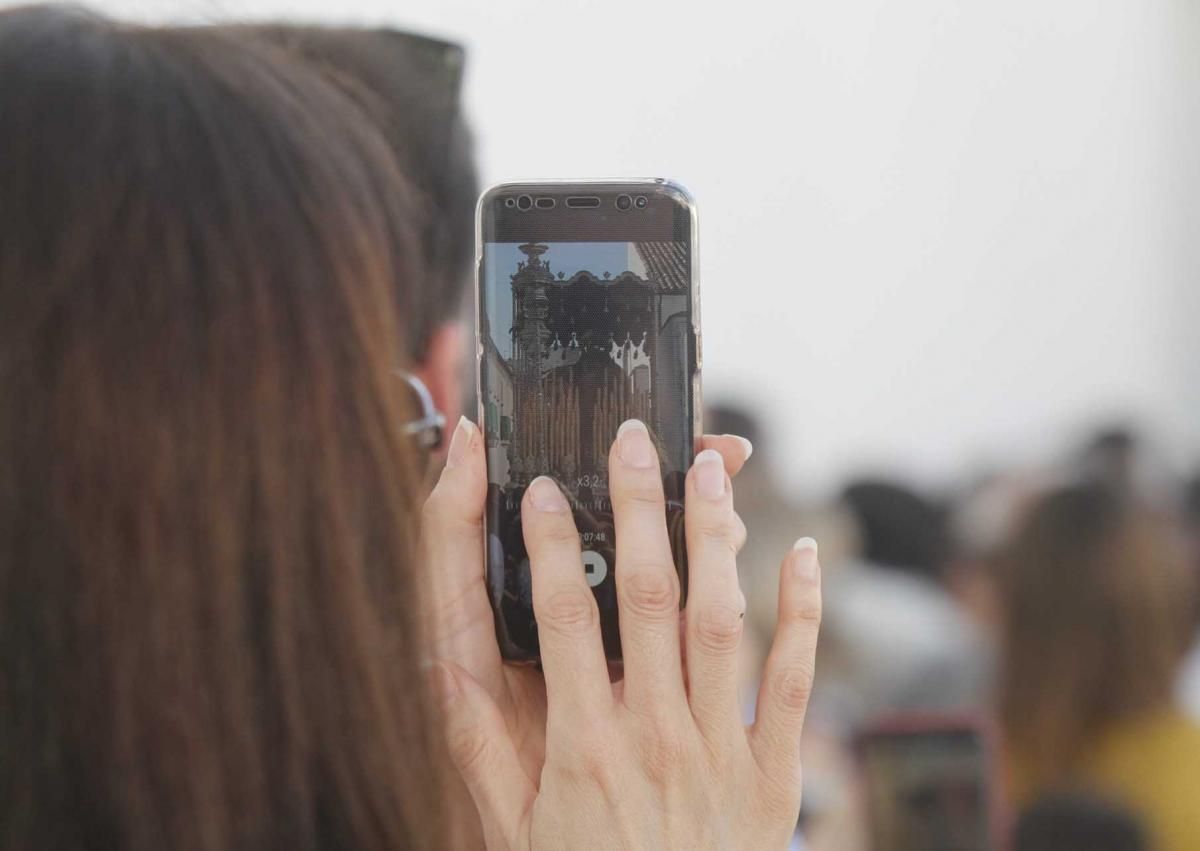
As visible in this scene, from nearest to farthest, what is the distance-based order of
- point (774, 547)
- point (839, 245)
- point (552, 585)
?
point (552, 585)
point (774, 547)
point (839, 245)

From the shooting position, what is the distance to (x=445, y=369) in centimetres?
84

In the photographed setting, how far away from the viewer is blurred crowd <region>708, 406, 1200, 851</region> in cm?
131

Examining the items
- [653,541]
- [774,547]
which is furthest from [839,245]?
[653,541]

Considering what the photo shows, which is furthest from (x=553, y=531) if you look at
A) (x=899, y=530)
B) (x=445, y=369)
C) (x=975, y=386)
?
(x=975, y=386)

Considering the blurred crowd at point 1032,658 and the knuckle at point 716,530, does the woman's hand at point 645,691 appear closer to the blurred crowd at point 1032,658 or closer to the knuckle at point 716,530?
the knuckle at point 716,530

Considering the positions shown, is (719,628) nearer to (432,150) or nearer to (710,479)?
(710,479)

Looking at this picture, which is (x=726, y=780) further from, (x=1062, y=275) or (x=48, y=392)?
(x=1062, y=275)

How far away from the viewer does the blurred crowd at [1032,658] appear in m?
1.31

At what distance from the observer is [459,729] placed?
549 millimetres

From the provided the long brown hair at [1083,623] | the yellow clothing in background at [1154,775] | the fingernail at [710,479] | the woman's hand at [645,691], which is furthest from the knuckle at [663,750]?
the long brown hair at [1083,623]

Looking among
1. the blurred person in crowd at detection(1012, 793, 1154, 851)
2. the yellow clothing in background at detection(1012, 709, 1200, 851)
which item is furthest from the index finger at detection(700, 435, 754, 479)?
the yellow clothing in background at detection(1012, 709, 1200, 851)

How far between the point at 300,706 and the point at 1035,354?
3409 millimetres

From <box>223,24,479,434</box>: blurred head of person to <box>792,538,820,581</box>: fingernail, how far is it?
12.9 inches

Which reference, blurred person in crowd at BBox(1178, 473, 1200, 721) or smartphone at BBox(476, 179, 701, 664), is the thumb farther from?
blurred person in crowd at BBox(1178, 473, 1200, 721)
